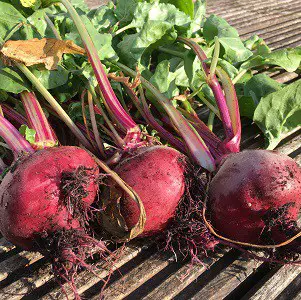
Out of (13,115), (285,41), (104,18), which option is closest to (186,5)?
(104,18)

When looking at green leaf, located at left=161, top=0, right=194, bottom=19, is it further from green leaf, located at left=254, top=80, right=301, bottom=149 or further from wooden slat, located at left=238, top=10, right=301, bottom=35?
wooden slat, located at left=238, top=10, right=301, bottom=35

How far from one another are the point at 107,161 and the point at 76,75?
1.65 feet

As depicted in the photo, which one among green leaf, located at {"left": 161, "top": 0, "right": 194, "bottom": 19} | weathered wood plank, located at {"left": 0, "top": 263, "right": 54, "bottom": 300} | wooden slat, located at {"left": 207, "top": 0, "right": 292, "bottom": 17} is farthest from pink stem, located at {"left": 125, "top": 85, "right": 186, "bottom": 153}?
wooden slat, located at {"left": 207, "top": 0, "right": 292, "bottom": 17}

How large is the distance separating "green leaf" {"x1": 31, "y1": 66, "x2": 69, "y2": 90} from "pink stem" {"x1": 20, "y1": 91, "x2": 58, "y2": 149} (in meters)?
0.07

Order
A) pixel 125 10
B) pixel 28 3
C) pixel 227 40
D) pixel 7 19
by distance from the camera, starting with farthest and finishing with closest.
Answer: pixel 125 10 < pixel 227 40 < pixel 28 3 < pixel 7 19

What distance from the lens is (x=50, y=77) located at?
1719 mm

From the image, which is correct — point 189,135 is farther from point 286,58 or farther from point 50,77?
point 286,58

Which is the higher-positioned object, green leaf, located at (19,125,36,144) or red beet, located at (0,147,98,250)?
green leaf, located at (19,125,36,144)

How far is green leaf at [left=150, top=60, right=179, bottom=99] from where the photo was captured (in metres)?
1.88

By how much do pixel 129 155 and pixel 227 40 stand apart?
3.36 ft

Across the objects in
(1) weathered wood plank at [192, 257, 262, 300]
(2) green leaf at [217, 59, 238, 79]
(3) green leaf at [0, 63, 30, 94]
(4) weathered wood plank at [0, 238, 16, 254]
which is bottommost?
(1) weathered wood plank at [192, 257, 262, 300]

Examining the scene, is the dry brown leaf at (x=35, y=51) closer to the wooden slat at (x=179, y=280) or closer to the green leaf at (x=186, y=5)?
the wooden slat at (x=179, y=280)

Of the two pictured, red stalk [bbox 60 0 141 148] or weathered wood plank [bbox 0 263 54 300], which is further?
red stalk [bbox 60 0 141 148]

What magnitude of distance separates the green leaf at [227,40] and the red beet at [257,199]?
2.96 feet
